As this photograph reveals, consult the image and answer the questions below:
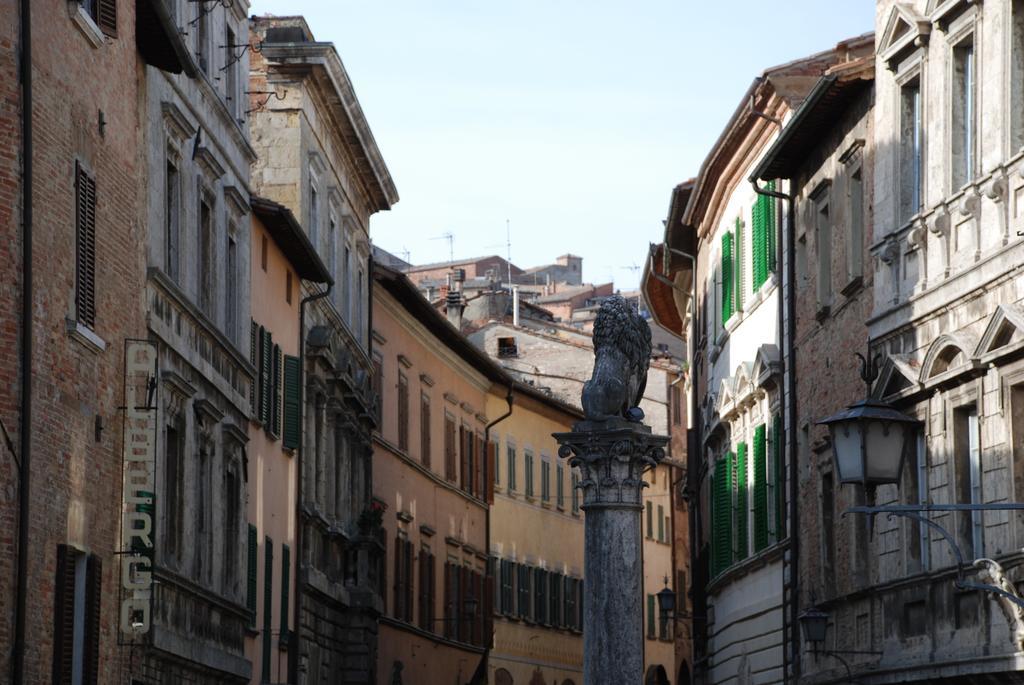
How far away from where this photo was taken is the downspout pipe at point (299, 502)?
116ft

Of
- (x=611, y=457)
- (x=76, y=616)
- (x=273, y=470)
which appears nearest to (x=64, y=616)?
(x=76, y=616)

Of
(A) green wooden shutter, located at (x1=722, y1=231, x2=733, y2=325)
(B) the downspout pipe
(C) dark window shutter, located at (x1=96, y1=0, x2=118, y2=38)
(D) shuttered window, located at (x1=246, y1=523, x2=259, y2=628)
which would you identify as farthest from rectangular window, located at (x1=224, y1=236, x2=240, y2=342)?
(A) green wooden shutter, located at (x1=722, y1=231, x2=733, y2=325)

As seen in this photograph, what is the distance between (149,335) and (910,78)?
8.23 meters

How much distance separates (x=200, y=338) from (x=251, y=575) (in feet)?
15.7

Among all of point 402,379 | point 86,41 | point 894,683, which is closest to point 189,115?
point 86,41

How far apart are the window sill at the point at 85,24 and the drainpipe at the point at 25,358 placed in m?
1.53

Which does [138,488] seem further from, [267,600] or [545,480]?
[545,480]

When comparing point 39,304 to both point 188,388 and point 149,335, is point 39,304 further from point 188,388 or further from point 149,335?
point 188,388

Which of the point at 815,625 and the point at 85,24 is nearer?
the point at 85,24

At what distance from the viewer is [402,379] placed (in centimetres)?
4778

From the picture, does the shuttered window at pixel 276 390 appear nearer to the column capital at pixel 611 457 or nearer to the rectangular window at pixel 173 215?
the rectangular window at pixel 173 215

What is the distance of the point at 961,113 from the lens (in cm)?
2292

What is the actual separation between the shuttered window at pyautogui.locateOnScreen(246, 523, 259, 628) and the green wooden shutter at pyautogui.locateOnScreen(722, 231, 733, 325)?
8.71 m

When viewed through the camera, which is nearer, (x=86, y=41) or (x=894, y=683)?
(x=86, y=41)
